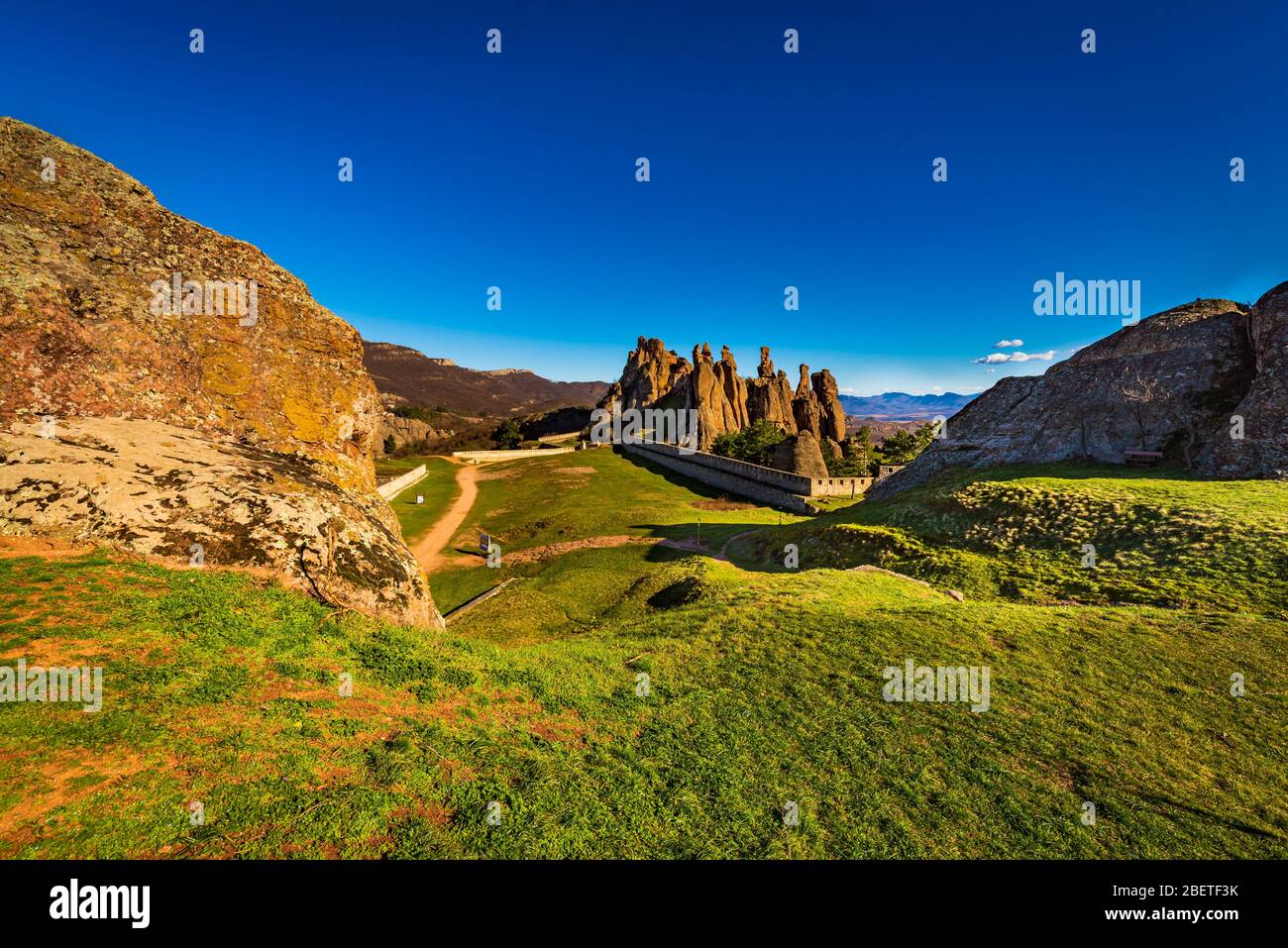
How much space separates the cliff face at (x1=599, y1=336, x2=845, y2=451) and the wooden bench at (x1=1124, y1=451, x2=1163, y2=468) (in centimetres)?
5738

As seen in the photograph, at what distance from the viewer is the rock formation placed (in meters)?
91.9

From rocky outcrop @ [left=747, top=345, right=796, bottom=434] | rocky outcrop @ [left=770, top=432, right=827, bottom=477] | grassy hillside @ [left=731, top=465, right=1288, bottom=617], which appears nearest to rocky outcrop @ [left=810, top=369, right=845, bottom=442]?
rocky outcrop @ [left=747, top=345, right=796, bottom=434]

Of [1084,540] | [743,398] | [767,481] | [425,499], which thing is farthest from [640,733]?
[743,398]

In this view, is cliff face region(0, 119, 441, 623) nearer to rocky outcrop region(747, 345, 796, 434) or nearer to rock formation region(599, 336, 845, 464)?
rock formation region(599, 336, 845, 464)

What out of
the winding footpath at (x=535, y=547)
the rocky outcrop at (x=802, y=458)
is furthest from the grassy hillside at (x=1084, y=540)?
the rocky outcrop at (x=802, y=458)

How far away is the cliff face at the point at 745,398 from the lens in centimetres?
9191

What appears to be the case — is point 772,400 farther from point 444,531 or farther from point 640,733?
point 640,733

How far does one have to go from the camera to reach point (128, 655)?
250 inches

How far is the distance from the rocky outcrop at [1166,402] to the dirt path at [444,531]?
32.5 meters

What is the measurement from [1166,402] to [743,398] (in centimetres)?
7639

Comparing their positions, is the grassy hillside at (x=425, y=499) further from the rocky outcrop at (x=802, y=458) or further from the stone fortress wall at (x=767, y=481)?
the rocky outcrop at (x=802, y=458)
